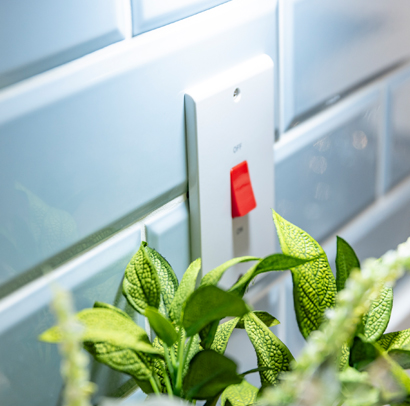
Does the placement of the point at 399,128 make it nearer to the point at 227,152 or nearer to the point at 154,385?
the point at 227,152

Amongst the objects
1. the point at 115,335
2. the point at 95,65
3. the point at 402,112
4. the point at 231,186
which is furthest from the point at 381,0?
the point at 115,335

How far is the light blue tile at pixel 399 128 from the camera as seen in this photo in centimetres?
77

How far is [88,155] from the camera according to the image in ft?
1.27

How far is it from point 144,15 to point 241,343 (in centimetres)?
35

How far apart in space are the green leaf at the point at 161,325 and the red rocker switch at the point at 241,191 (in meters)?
0.21

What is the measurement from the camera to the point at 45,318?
1.26 ft

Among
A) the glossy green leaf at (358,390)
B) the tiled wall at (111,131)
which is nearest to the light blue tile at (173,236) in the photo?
the tiled wall at (111,131)

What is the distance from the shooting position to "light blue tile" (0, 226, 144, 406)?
1.21 feet

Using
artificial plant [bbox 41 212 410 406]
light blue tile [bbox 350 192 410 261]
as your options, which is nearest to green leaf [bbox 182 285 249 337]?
artificial plant [bbox 41 212 410 406]

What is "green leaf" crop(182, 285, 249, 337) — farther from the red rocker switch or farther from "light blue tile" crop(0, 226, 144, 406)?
the red rocker switch

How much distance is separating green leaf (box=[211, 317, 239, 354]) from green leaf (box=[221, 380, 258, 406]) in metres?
0.04

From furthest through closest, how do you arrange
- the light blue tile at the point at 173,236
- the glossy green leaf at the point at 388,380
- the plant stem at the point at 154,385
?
the light blue tile at the point at 173,236, the plant stem at the point at 154,385, the glossy green leaf at the point at 388,380

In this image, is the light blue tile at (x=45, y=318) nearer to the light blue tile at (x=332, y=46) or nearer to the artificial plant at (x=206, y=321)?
the artificial plant at (x=206, y=321)

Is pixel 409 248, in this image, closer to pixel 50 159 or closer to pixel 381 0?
pixel 50 159
